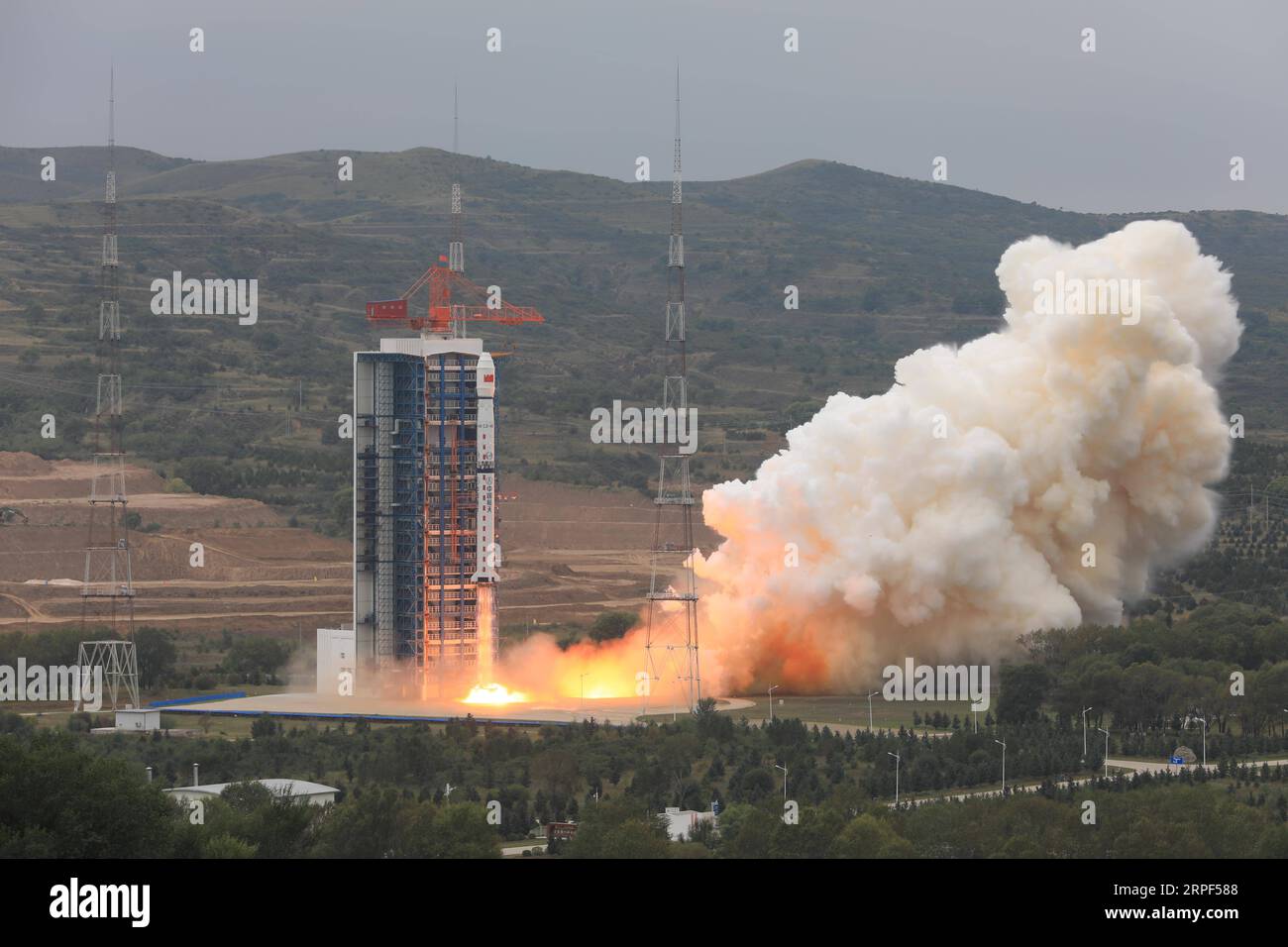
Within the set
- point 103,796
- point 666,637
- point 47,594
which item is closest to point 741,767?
point 666,637

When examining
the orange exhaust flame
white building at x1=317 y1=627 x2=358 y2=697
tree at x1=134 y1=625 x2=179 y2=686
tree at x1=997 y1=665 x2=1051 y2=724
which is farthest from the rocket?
tree at x1=134 y1=625 x2=179 y2=686

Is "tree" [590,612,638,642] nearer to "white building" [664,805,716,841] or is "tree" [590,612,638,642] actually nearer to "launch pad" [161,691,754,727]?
"launch pad" [161,691,754,727]

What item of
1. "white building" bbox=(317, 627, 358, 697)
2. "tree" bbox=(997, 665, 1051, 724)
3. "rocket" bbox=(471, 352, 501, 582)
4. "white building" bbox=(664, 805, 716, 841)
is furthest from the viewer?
"white building" bbox=(317, 627, 358, 697)

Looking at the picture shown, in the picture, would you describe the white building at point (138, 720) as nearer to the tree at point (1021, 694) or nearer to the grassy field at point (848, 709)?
the grassy field at point (848, 709)

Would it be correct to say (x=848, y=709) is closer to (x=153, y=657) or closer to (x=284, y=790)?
(x=284, y=790)

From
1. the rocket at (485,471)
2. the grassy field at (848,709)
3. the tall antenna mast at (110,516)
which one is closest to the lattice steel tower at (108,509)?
the tall antenna mast at (110,516)
